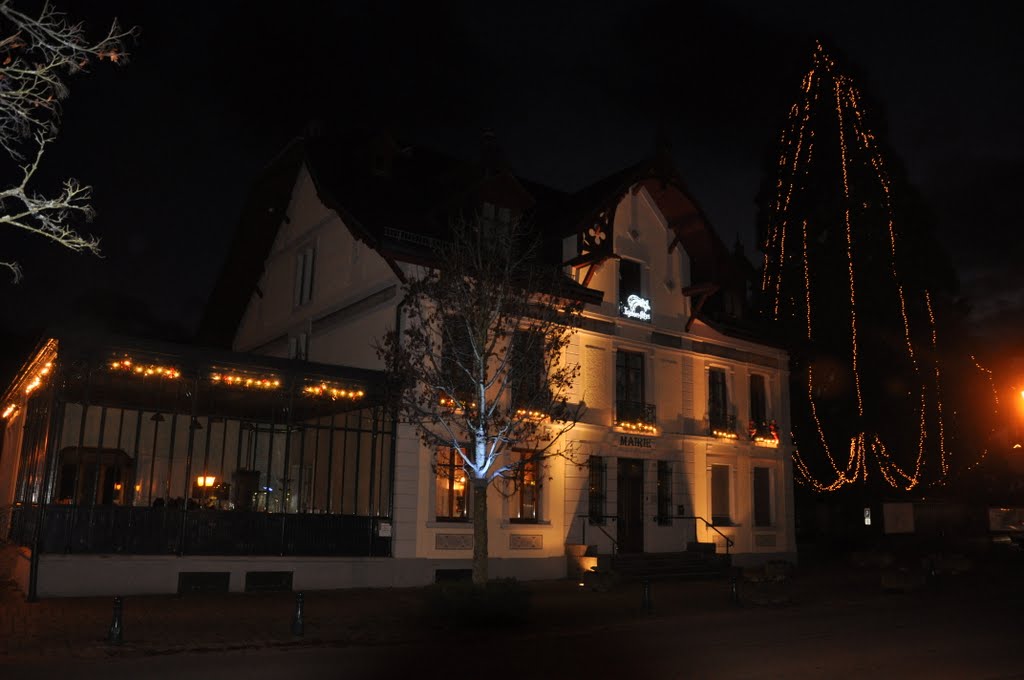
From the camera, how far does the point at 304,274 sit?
28.9 meters

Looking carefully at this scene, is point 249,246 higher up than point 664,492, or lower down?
higher up

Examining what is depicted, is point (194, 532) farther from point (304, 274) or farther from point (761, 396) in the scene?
point (761, 396)

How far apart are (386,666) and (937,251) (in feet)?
107

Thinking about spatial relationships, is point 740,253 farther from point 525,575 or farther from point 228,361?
point 228,361

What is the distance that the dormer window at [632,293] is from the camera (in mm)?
27875

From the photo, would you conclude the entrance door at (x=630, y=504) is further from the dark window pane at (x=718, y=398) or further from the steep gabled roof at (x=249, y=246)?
the steep gabled roof at (x=249, y=246)

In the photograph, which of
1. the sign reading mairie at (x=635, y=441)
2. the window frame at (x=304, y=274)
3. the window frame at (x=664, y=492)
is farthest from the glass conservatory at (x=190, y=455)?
the window frame at (x=664, y=492)

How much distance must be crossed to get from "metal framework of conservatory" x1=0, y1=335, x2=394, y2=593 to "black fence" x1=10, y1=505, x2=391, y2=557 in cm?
2

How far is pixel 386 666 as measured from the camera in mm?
11516

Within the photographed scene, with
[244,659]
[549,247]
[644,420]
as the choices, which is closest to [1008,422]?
[644,420]

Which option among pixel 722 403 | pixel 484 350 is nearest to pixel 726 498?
pixel 722 403

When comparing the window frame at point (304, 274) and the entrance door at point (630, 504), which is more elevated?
the window frame at point (304, 274)

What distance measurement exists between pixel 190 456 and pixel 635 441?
1391 centimetres

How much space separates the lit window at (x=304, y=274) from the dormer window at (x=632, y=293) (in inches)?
401
